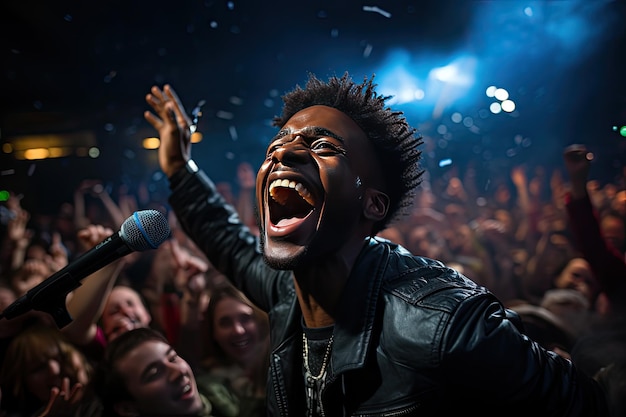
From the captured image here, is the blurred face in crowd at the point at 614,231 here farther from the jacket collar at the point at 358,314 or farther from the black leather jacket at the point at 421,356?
the jacket collar at the point at 358,314

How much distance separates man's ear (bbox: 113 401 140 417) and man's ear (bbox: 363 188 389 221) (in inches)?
67.4

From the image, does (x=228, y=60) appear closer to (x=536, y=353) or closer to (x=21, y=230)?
(x=21, y=230)

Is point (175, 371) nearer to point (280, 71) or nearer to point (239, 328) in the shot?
point (239, 328)

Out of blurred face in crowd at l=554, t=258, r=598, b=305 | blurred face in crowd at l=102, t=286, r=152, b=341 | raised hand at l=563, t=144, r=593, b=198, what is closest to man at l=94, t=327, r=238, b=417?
blurred face in crowd at l=102, t=286, r=152, b=341

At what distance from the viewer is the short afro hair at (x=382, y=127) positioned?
4.61 feet

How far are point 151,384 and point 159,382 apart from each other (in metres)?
0.04

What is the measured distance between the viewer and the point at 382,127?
55.5 inches

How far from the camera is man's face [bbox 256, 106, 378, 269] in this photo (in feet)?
4.05

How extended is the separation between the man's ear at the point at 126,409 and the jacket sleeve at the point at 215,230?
1.02 meters

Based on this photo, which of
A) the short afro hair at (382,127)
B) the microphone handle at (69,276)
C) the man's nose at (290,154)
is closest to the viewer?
the microphone handle at (69,276)

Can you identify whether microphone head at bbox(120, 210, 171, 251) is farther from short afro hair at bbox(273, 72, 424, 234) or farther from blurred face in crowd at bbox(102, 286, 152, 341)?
blurred face in crowd at bbox(102, 286, 152, 341)

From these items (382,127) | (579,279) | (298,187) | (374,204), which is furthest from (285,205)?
(579,279)

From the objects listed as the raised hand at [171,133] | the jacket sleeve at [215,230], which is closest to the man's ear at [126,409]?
the jacket sleeve at [215,230]

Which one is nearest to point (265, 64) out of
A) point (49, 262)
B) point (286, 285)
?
point (286, 285)
